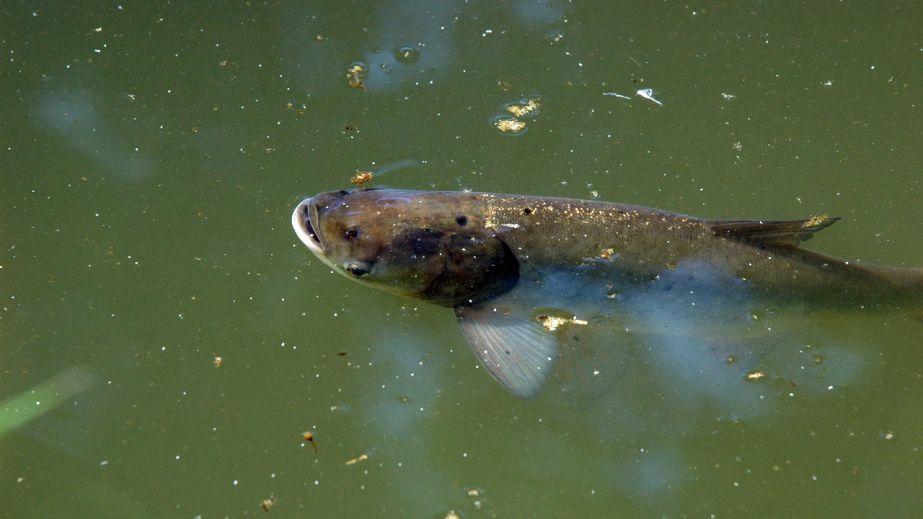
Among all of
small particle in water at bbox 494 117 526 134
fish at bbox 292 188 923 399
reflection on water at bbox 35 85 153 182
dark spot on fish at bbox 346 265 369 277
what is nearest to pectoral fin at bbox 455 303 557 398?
fish at bbox 292 188 923 399

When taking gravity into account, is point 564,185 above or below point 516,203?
below

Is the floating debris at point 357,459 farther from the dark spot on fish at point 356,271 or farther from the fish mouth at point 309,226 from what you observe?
the fish mouth at point 309,226

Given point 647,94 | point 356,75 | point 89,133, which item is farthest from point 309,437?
point 647,94

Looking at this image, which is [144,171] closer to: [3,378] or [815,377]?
[3,378]

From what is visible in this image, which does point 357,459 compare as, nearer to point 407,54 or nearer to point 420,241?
point 420,241

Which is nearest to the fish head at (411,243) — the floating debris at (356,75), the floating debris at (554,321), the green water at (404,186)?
the floating debris at (554,321)

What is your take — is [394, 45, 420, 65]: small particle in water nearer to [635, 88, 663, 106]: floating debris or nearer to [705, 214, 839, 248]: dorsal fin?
[635, 88, 663, 106]: floating debris

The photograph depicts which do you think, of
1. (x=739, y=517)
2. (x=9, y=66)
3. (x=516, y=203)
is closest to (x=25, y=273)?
(x=9, y=66)
